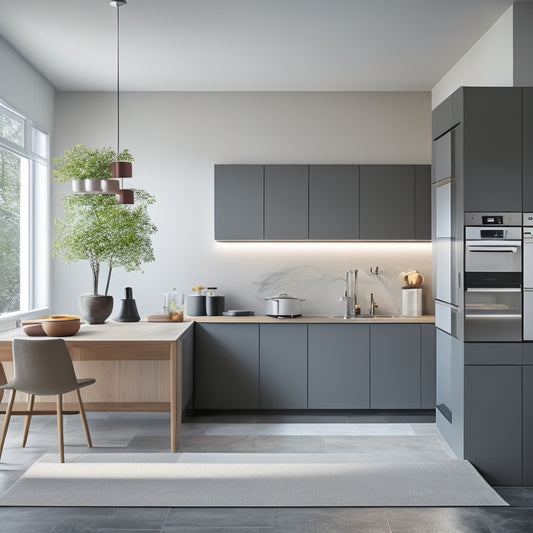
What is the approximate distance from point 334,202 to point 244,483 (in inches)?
119

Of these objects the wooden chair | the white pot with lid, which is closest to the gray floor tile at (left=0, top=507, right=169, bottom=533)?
the wooden chair

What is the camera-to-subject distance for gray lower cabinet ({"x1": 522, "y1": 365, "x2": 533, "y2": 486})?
4113 mm

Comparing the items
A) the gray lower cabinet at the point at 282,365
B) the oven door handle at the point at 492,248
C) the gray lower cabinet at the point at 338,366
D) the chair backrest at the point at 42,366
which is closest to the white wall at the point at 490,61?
the oven door handle at the point at 492,248

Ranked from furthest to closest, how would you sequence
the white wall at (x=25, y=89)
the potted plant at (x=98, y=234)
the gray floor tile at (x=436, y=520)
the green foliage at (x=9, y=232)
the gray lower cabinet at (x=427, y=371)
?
the gray lower cabinet at (x=427, y=371)
the green foliage at (x=9, y=232)
the potted plant at (x=98, y=234)
the white wall at (x=25, y=89)
the gray floor tile at (x=436, y=520)

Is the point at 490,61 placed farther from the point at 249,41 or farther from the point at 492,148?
the point at 249,41

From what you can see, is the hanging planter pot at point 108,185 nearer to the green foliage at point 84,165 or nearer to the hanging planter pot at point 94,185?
the hanging planter pot at point 94,185

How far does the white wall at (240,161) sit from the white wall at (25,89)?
0.88 ft

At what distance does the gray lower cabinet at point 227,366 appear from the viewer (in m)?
5.91

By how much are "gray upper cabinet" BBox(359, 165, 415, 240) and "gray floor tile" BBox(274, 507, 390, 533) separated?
315 centimetres

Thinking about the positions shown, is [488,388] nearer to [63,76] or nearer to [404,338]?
[404,338]

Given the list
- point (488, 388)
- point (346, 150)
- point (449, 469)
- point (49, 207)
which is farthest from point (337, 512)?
point (49, 207)

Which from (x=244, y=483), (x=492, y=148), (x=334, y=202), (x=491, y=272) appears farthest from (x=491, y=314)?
(x=334, y=202)

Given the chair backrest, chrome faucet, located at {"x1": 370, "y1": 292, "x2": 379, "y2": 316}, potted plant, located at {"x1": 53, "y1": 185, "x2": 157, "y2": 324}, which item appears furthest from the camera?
chrome faucet, located at {"x1": 370, "y1": 292, "x2": 379, "y2": 316}

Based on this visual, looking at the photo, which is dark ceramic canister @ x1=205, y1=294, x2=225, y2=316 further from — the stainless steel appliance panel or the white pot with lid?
the stainless steel appliance panel
